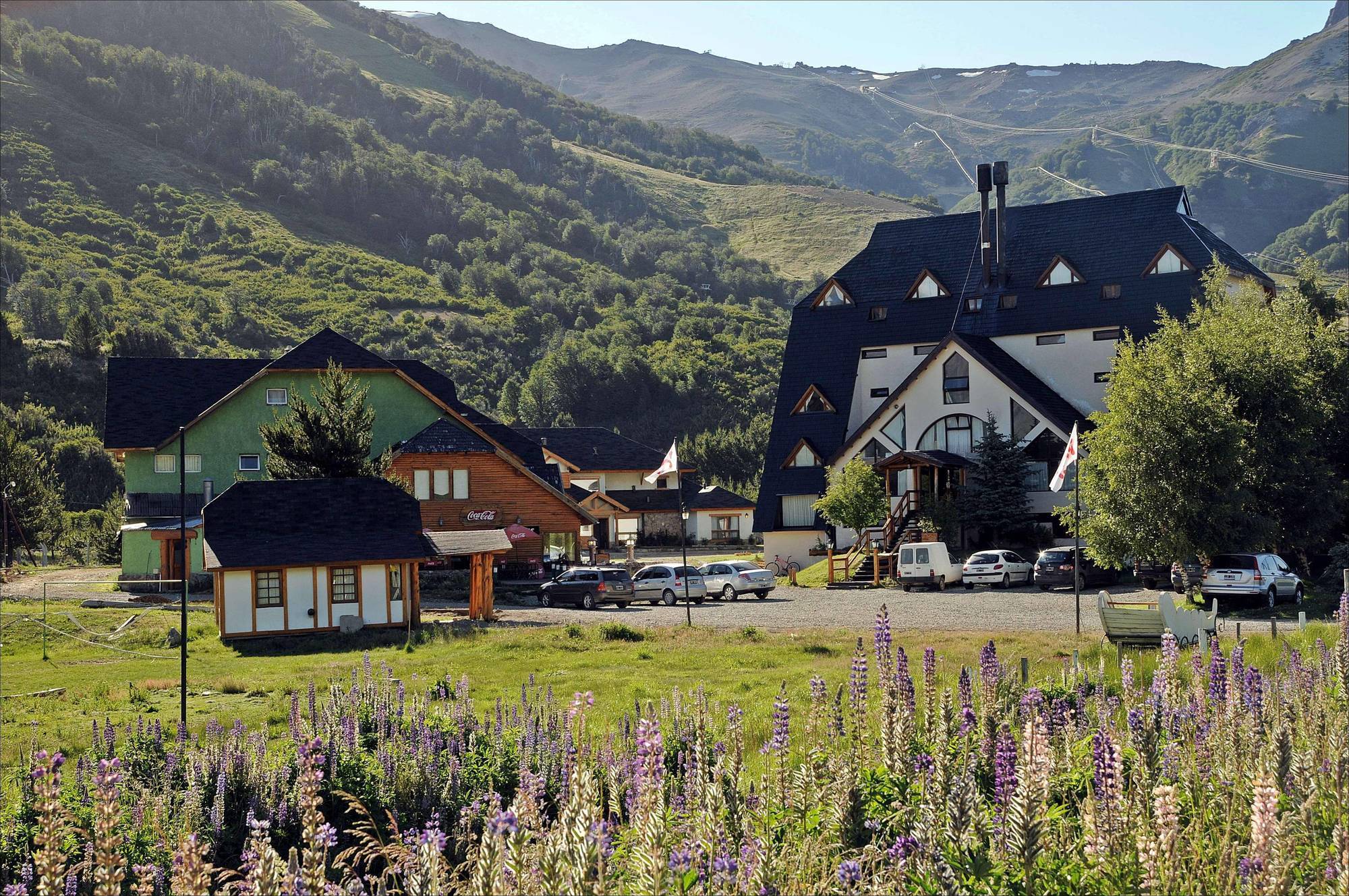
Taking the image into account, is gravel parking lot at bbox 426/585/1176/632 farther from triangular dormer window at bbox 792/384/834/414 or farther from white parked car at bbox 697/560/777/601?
triangular dormer window at bbox 792/384/834/414

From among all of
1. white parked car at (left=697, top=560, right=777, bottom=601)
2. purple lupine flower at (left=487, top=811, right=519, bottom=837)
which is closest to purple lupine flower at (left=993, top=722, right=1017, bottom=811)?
purple lupine flower at (left=487, top=811, right=519, bottom=837)

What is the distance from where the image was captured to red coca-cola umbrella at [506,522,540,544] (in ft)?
182

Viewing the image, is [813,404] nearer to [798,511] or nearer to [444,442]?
[798,511]

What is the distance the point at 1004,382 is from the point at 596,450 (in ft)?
150

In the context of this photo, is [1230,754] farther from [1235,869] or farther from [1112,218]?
[1112,218]

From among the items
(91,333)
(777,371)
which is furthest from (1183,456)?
(777,371)

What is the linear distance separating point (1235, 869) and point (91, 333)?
111m

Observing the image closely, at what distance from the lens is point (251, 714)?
21.7 meters

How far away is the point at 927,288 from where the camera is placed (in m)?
66.3

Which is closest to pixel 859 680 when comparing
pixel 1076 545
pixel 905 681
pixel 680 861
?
pixel 905 681

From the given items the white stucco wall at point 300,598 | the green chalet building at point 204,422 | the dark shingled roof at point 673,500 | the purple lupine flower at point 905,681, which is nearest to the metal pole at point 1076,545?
the white stucco wall at point 300,598

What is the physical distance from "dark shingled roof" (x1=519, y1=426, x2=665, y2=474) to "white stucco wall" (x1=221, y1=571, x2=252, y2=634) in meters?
58.6

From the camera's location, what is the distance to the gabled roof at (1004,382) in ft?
187

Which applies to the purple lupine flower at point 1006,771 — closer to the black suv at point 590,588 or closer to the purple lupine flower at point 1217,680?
the purple lupine flower at point 1217,680
